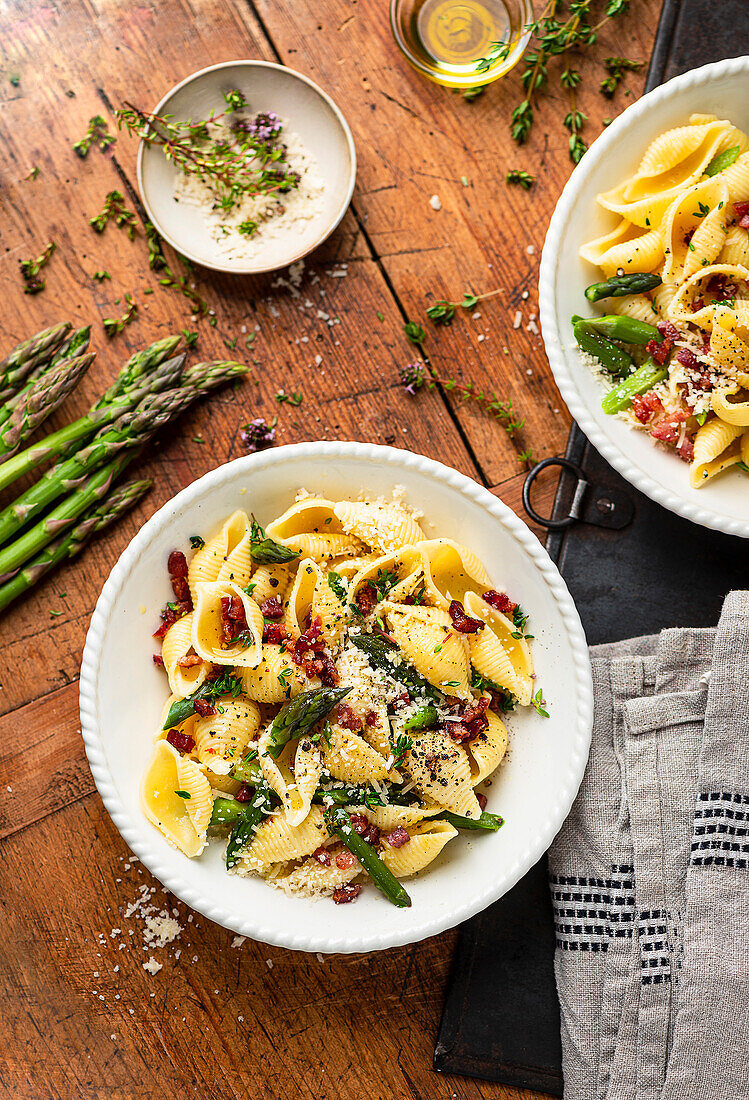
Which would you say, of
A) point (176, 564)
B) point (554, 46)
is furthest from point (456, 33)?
point (176, 564)

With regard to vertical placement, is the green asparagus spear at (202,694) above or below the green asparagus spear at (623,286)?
below

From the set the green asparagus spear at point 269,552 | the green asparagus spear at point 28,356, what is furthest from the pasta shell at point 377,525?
the green asparagus spear at point 28,356

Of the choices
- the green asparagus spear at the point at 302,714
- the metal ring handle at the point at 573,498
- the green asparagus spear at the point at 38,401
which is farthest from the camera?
the metal ring handle at the point at 573,498

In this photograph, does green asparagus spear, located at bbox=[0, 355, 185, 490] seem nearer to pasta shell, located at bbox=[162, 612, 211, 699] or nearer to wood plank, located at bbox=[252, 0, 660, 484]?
pasta shell, located at bbox=[162, 612, 211, 699]

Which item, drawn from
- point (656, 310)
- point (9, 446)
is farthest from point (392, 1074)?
point (656, 310)

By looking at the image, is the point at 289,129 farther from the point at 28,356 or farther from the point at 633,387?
the point at 633,387

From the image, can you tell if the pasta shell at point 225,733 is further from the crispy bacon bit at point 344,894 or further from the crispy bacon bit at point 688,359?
the crispy bacon bit at point 688,359
